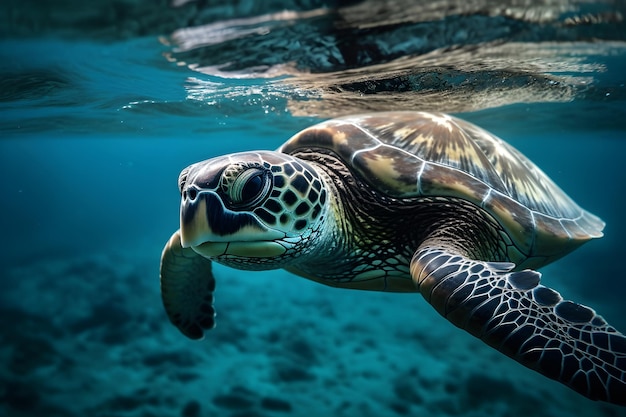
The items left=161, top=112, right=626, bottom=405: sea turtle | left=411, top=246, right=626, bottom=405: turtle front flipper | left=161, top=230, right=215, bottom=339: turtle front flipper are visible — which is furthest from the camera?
left=161, top=230, right=215, bottom=339: turtle front flipper

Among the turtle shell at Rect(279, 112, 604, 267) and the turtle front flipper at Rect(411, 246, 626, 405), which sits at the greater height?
the turtle shell at Rect(279, 112, 604, 267)

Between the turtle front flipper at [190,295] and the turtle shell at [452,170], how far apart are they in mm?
1448

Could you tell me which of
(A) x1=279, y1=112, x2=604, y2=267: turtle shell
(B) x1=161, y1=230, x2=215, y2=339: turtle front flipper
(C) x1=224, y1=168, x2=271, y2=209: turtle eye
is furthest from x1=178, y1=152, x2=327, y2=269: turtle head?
(B) x1=161, y1=230, x2=215, y2=339: turtle front flipper

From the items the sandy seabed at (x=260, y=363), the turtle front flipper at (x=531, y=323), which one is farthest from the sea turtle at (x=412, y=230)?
the sandy seabed at (x=260, y=363)

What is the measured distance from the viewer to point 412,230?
2906 mm

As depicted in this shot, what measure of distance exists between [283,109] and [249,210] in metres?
7.30

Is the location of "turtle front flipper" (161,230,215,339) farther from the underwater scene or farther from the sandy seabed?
the sandy seabed

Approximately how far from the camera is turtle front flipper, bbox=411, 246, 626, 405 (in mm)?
1738

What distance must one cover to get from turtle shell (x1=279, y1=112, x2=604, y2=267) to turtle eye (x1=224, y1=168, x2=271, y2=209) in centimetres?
97

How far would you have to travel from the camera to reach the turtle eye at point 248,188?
208 cm

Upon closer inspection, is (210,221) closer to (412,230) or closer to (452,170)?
(412,230)

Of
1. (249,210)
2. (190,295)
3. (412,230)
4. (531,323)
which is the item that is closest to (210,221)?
(249,210)

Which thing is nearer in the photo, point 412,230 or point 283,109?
point 412,230

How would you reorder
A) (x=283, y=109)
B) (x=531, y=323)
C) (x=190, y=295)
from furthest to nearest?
(x=283, y=109)
(x=190, y=295)
(x=531, y=323)
